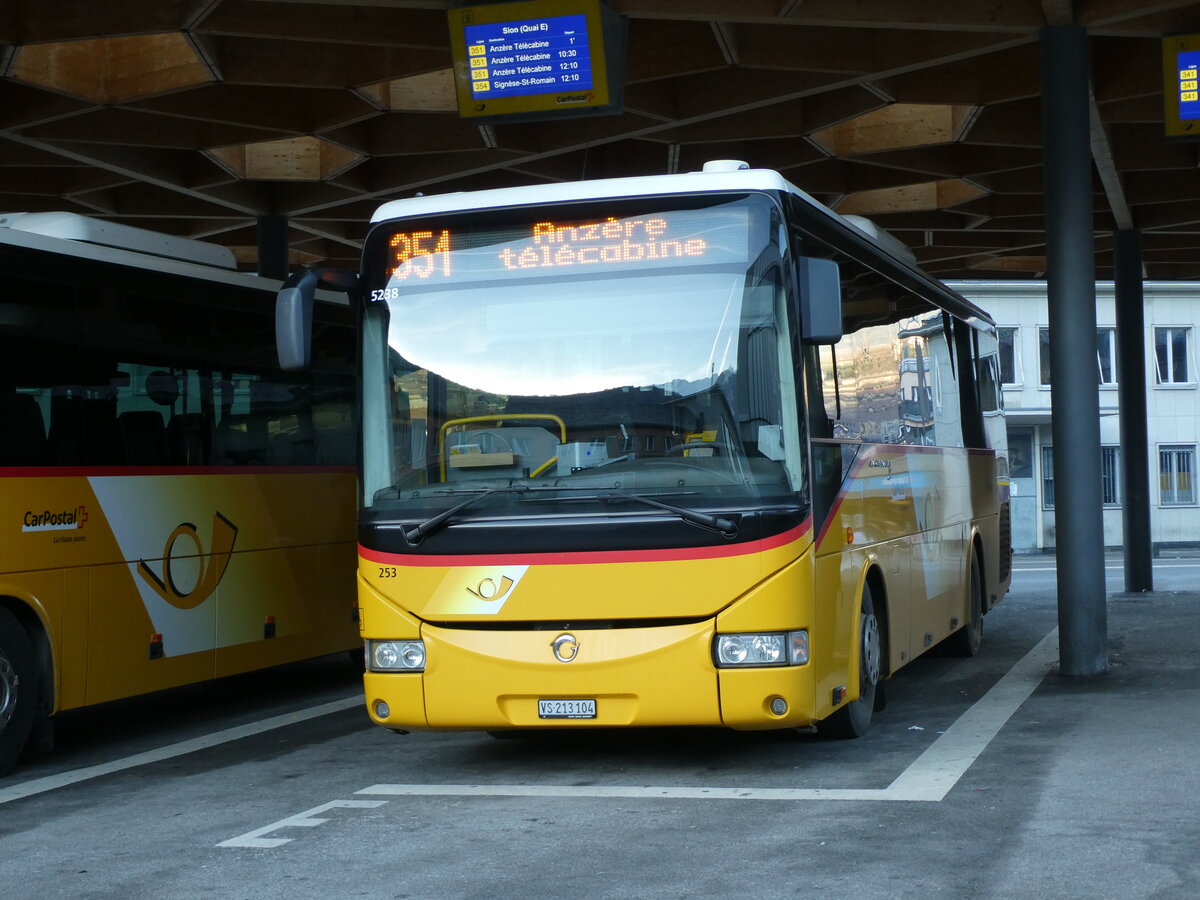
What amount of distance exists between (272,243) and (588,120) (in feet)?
16.2

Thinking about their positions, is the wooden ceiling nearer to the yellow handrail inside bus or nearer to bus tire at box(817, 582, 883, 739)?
the yellow handrail inside bus

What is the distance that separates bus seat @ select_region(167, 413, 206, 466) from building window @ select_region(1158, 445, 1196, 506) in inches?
1552

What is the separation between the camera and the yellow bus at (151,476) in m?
9.48

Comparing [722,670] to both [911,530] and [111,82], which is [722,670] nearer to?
[911,530]

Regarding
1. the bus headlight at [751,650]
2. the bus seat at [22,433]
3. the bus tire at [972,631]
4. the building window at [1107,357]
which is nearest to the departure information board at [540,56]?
the bus seat at [22,433]

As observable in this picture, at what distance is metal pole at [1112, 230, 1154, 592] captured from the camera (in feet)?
70.6

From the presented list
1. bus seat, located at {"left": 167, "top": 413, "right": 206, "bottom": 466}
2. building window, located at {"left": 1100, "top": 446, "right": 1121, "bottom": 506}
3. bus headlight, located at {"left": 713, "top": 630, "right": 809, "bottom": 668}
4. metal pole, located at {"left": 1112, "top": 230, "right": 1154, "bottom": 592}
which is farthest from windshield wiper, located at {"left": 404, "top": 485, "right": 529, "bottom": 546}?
building window, located at {"left": 1100, "top": 446, "right": 1121, "bottom": 506}

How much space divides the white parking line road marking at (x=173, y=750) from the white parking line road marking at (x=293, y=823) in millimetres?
1976

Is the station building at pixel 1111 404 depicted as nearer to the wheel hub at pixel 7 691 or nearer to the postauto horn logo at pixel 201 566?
the postauto horn logo at pixel 201 566

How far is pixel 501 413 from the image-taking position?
8156mm

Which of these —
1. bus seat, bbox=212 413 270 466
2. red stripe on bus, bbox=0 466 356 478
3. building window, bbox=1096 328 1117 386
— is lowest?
red stripe on bus, bbox=0 466 356 478

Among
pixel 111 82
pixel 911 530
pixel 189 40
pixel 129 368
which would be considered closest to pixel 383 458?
pixel 129 368

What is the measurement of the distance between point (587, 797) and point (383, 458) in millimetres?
2087

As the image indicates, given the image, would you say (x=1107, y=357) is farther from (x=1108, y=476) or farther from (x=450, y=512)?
(x=450, y=512)
